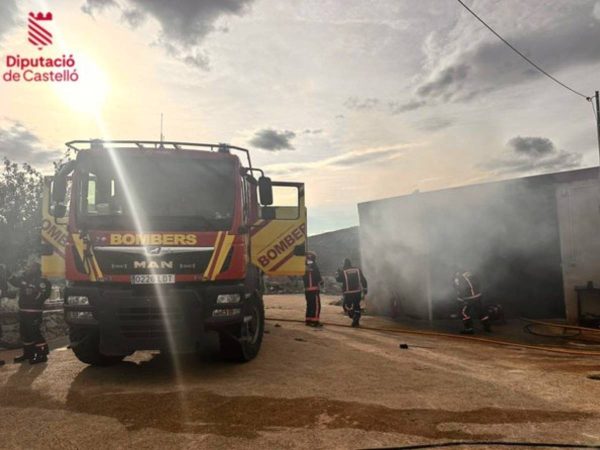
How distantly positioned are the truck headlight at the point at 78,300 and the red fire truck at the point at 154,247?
1 cm

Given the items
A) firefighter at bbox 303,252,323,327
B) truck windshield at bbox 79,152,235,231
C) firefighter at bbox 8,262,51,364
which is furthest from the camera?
firefighter at bbox 303,252,323,327

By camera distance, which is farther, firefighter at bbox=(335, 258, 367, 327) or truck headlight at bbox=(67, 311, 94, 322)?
firefighter at bbox=(335, 258, 367, 327)

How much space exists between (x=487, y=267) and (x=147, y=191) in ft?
29.7

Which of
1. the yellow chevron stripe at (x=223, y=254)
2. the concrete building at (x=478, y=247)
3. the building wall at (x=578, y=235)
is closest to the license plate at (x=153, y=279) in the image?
the yellow chevron stripe at (x=223, y=254)

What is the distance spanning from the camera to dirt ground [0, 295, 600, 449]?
3.59 m

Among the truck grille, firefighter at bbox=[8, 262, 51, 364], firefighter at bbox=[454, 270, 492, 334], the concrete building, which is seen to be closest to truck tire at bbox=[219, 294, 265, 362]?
the truck grille

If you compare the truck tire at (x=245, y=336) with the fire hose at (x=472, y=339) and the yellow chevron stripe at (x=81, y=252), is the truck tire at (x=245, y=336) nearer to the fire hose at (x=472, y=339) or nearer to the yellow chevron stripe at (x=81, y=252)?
the yellow chevron stripe at (x=81, y=252)

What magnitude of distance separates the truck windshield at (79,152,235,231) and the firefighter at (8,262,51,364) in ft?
7.21

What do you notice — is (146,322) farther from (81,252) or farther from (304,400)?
(304,400)

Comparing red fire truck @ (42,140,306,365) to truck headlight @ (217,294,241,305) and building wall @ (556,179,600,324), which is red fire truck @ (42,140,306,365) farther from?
building wall @ (556,179,600,324)

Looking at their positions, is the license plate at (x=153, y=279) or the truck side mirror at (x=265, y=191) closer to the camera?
the license plate at (x=153, y=279)

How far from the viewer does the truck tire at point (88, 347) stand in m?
5.60

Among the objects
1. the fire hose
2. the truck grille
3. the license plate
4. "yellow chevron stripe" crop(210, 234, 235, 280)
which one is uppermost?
"yellow chevron stripe" crop(210, 234, 235, 280)

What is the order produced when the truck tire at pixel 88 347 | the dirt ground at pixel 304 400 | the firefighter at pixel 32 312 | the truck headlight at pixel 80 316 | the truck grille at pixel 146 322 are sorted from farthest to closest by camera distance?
the firefighter at pixel 32 312
the truck tire at pixel 88 347
the truck headlight at pixel 80 316
the truck grille at pixel 146 322
the dirt ground at pixel 304 400
